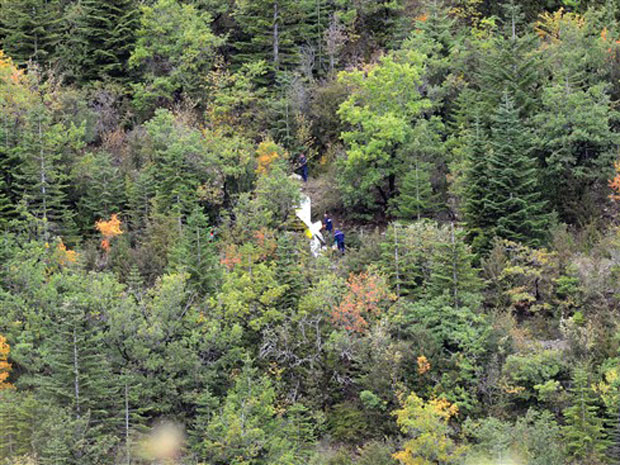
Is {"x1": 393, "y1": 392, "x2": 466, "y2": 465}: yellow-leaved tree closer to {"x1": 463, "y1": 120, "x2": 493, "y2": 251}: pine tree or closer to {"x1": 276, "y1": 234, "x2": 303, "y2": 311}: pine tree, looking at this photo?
{"x1": 276, "y1": 234, "x2": 303, "y2": 311}: pine tree

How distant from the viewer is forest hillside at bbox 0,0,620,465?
162ft

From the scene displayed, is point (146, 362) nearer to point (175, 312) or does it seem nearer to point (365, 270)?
point (175, 312)

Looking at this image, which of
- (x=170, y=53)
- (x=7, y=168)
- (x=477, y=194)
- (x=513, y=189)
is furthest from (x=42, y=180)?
(x=513, y=189)

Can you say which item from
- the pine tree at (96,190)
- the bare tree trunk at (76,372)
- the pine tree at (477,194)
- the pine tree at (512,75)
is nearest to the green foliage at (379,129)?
the pine tree at (512,75)

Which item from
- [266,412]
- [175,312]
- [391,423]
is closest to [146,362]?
[175,312]

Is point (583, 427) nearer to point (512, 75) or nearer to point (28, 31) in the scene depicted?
point (512, 75)

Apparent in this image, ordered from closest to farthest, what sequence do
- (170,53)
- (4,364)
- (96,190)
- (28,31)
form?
(4,364)
(96,190)
(170,53)
(28,31)

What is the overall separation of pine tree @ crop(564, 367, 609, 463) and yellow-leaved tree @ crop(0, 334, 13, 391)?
2531cm

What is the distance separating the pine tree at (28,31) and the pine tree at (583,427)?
41281 mm

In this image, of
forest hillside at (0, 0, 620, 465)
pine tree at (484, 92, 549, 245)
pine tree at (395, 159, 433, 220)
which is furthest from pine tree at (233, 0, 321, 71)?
pine tree at (484, 92, 549, 245)

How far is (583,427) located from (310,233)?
19670mm

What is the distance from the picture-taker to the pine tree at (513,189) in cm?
5656

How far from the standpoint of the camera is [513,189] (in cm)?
5675

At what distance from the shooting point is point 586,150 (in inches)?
2329
